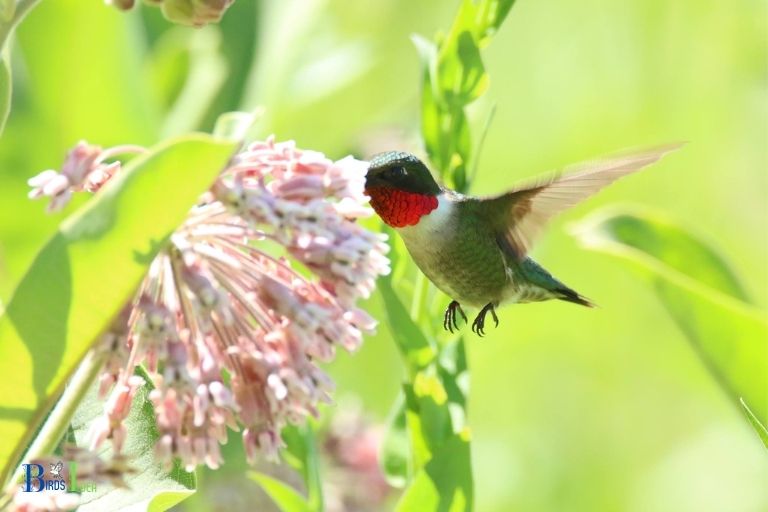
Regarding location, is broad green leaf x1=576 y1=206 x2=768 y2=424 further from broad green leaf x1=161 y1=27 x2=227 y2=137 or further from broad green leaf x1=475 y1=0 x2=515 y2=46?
broad green leaf x1=161 y1=27 x2=227 y2=137

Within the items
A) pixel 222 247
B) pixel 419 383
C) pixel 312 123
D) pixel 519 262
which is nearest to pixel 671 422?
pixel 312 123

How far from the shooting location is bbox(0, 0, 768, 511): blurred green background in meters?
4.63

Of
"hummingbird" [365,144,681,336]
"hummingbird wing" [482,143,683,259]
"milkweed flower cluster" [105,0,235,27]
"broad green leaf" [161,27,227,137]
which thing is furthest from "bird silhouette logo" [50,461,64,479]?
"broad green leaf" [161,27,227,137]

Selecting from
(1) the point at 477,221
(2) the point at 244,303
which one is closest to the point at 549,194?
(1) the point at 477,221

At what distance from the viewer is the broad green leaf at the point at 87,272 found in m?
1.34

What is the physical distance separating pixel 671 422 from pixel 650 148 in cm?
359

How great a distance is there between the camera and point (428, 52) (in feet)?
6.64

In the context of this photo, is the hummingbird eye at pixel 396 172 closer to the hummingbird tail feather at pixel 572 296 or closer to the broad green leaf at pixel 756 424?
the hummingbird tail feather at pixel 572 296

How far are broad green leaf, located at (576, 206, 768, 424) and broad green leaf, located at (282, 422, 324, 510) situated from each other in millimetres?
573

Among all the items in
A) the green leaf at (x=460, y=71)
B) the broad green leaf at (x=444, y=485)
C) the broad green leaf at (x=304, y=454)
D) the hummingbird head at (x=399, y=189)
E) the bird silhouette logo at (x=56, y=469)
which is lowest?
the broad green leaf at (x=304, y=454)

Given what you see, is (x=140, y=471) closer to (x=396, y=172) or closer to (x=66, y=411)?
(x=66, y=411)

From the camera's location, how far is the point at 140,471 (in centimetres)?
175

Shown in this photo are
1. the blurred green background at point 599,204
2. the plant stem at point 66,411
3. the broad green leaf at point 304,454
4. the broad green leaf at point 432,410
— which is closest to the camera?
the plant stem at point 66,411

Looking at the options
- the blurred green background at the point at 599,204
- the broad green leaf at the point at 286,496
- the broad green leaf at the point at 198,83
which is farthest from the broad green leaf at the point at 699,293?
the blurred green background at the point at 599,204
